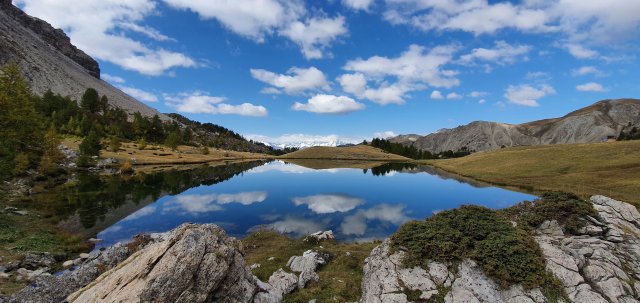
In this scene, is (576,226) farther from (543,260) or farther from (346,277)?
(346,277)

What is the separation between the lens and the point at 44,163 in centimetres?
6969

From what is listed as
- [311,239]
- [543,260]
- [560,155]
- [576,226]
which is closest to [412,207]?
[311,239]

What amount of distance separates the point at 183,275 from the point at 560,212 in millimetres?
22260

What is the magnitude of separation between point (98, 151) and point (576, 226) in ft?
409

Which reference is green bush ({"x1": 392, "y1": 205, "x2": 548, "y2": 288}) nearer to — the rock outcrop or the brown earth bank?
the brown earth bank

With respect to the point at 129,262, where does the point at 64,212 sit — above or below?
below

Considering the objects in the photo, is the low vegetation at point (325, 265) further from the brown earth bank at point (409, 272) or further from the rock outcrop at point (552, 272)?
the rock outcrop at point (552, 272)

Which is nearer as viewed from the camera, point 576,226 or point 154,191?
point 576,226

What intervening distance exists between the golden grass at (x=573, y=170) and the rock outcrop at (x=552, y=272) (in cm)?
3450

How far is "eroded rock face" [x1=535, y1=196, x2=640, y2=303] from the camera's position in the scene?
577 inches

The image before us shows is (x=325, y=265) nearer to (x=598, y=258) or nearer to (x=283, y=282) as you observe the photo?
(x=283, y=282)

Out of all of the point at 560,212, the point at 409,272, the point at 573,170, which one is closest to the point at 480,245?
the point at 409,272

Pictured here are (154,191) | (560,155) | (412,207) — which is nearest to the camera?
(412,207)

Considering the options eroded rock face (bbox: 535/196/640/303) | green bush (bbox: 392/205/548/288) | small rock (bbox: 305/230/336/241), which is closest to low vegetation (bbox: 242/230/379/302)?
small rock (bbox: 305/230/336/241)
